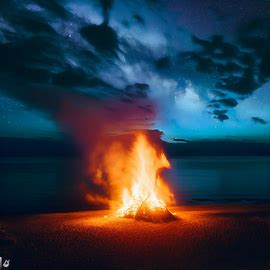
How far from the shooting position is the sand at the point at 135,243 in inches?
579

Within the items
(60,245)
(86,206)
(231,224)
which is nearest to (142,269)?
(60,245)

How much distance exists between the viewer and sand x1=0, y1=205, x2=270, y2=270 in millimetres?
14695

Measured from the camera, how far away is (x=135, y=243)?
58.3 ft

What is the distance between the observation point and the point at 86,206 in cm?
4691

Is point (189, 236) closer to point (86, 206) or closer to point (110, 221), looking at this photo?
point (110, 221)

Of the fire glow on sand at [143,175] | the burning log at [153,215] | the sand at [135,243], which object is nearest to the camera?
the sand at [135,243]

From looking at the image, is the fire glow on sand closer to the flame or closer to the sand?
the flame

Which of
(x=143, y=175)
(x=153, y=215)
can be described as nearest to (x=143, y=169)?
(x=143, y=175)

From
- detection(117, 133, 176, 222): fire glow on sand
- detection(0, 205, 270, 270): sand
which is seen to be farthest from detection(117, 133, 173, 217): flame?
detection(0, 205, 270, 270): sand

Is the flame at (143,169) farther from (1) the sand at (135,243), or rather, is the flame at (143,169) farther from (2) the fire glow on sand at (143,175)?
(1) the sand at (135,243)

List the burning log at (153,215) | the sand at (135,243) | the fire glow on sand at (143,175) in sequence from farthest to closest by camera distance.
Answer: the fire glow on sand at (143,175) → the burning log at (153,215) → the sand at (135,243)

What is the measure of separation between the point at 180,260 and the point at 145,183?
35.4 ft

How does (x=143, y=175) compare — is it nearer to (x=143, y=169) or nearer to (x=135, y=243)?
(x=143, y=169)

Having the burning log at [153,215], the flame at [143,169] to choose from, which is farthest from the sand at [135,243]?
the flame at [143,169]
